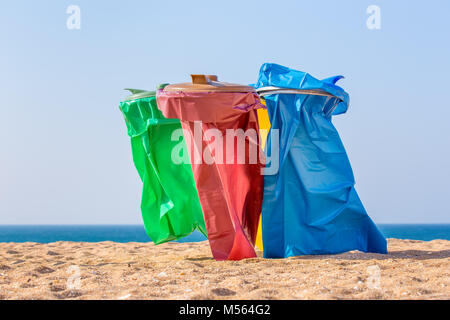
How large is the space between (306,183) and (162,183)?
189 centimetres

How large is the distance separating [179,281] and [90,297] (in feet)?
2.38

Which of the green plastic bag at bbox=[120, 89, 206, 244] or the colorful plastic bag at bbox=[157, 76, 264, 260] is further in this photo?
the green plastic bag at bbox=[120, 89, 206, 244]

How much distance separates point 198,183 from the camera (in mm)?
5133

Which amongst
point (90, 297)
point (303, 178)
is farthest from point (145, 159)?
point (90, 297)

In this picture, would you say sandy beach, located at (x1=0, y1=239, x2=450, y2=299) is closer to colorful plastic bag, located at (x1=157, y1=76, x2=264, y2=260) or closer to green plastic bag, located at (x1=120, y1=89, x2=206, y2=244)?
colorful plastic bag, located at (x1=157, y1=76, x2=264, y2=260)

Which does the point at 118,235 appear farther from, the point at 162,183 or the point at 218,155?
the point at 218,155

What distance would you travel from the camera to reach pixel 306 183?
5340mm

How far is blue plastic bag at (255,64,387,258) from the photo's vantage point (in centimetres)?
530

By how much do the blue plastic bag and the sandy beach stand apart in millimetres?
313

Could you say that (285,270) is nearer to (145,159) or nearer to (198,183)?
(198,183)

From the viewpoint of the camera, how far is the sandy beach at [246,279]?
10.7ft

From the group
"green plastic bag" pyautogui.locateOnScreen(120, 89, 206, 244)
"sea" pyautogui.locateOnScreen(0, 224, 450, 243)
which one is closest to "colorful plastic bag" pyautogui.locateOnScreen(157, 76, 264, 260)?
"green plastic bag" pyautogui.locateOnScreen(120, 89, 206, 244)

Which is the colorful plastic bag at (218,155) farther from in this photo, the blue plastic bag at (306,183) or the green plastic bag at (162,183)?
the green plastic bag at (162,183)
